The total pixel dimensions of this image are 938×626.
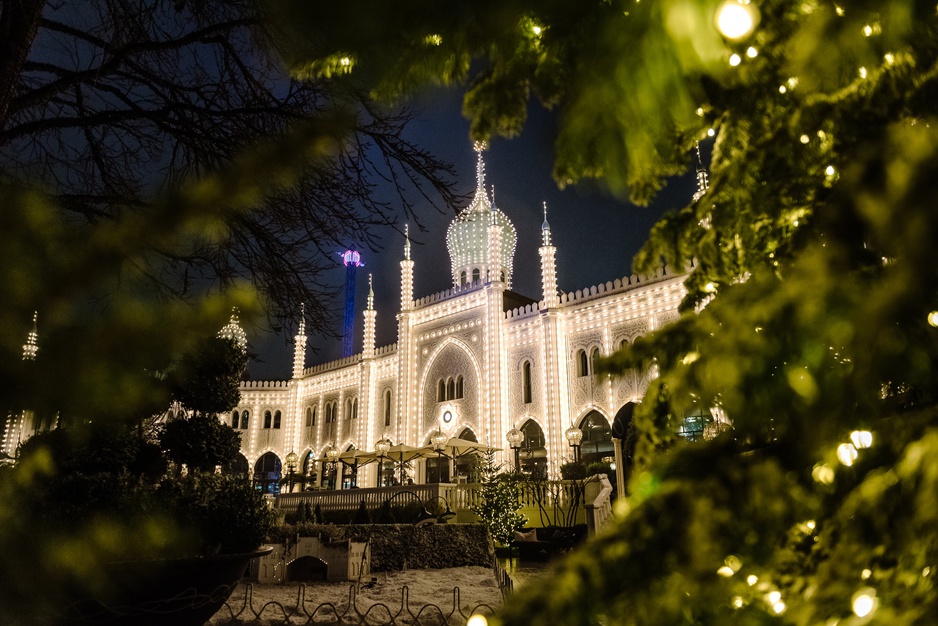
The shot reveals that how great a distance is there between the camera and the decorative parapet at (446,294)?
24094 mm

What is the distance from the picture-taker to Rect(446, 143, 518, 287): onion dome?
26391 mm

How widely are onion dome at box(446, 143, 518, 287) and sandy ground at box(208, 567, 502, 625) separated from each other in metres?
18.1

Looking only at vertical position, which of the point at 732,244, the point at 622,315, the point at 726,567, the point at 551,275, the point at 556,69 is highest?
the point at 551,275

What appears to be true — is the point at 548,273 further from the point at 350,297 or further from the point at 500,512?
the point at 350,297

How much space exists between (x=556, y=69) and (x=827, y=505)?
3.73ft

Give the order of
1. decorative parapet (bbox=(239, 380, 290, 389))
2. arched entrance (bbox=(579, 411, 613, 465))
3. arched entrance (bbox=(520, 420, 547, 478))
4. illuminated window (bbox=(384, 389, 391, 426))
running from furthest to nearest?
decorative parapet (bbox=(239, 380, 290, 389)) → illuminated window (bbox=(384, 389, 391, 426)) → arched entrance (bbox=(520, 420, 547, 478)) → arched entrance (bbox=(579, 411, 613, 465))

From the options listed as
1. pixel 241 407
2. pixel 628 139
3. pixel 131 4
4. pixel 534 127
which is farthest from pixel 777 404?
pixel 241 407

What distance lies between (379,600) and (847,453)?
6939 mm

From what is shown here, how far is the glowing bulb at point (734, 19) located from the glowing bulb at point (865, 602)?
693 mm

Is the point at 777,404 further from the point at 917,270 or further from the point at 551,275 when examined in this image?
the point at 551,275

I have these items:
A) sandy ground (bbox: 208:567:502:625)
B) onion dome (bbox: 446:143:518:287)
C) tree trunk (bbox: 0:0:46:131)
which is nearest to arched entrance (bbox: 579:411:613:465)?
onion dome (bbox: 446:143:518:287)

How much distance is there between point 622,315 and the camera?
778 inches

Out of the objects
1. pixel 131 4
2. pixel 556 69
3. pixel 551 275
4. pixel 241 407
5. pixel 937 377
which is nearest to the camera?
pixel 937 377

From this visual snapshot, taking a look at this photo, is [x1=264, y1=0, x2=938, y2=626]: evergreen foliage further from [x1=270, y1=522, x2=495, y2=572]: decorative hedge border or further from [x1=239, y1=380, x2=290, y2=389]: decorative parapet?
[x1=239, y1=380, x2=290, y2=389]: decorative parapet
